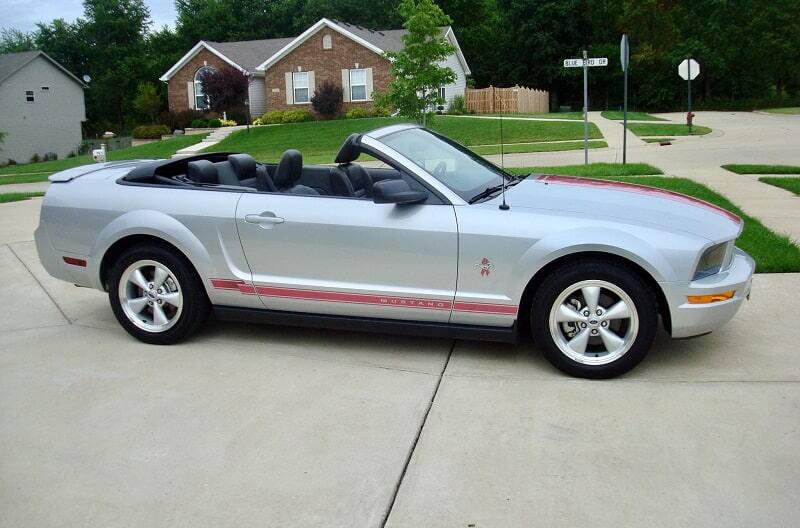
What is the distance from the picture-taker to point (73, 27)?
7512 cm

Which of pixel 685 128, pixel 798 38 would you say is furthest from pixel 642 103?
pixel 685 128

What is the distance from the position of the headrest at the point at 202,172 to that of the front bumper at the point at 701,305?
321cm

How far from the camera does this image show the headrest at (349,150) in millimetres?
5219

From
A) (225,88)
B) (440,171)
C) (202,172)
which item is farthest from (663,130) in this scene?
(202,172)

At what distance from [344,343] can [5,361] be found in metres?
2.24

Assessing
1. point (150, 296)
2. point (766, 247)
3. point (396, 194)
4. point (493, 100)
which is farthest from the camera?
point (493, 100)

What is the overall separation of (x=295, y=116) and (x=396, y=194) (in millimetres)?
40397

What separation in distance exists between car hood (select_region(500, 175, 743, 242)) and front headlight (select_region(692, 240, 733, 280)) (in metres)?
0.06

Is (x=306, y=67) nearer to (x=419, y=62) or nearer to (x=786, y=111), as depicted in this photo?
(x=419, y=62)

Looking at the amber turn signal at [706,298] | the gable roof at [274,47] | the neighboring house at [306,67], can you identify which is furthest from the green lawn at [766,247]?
the gable roof at [274,47]

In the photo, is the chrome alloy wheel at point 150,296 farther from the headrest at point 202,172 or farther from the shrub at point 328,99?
the shrub at point 328,99

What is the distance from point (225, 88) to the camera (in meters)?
45.6

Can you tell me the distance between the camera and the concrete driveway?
3264 mm

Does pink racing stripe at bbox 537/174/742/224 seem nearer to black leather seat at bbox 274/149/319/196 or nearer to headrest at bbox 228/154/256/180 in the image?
black leather seat at bbox 274/149/319/196
